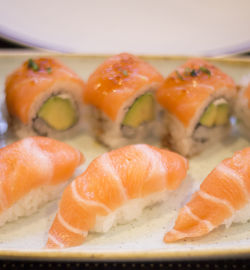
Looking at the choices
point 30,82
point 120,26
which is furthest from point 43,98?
point 120,26

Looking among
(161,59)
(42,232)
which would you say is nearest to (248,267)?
(42,232)

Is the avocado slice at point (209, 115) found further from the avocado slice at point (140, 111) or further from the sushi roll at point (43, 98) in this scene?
the sushi roll at point (43, 98)

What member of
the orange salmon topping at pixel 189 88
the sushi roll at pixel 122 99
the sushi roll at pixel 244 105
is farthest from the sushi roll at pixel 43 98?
the sushi roll at pixel 244 105

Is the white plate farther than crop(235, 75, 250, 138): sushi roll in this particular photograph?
Yes

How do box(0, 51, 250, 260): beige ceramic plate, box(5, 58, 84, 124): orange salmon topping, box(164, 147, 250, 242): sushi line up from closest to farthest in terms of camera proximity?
box(0, 51, 250, 260): beige ceramic plate
box(164, 147, 250, 242): sushi
box(5, 58, 84, 124): orange salmon topping

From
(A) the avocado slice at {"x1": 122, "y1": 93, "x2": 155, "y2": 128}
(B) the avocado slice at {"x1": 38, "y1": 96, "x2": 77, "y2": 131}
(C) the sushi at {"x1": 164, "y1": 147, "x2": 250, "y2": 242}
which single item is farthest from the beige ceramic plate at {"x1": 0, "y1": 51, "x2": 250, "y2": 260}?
(A) the avocado slice at {"x1": 122, "y1": 93, "x2": 155, "y2": 128}

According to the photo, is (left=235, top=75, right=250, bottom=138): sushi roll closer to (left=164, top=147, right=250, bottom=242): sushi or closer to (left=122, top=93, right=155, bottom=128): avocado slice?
(left=122, top=93, right=155, bottom=128): avocado slice

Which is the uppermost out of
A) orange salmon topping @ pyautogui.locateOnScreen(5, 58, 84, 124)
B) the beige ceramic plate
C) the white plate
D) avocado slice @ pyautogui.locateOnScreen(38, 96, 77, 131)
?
the white plate
